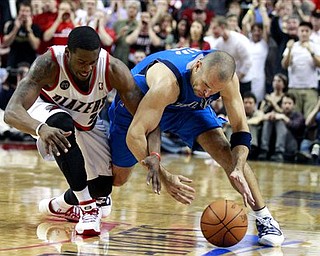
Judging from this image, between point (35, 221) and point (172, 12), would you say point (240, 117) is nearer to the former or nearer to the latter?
point (35, 221)

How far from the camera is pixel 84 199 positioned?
6.19 meters

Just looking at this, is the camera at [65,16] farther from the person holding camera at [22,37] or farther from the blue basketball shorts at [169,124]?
the blue basketball shorts at [169,124]

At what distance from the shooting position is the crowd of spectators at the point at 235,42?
13.0m

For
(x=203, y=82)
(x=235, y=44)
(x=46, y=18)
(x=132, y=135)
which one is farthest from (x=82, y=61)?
(x=46, y=18)

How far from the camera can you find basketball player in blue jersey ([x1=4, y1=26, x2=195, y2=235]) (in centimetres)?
574

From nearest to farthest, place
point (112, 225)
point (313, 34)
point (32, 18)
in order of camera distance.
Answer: point (112, 225), point (313, 34), point (32, 18)

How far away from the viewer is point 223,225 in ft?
18.9

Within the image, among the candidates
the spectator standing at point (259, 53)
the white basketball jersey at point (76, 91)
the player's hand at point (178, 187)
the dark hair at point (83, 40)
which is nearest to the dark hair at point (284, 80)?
the spectator standing at point (259, 53)

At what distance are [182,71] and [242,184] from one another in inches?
37.7

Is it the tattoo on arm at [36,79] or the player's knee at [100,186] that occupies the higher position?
the tattoo on arm at [36,79]

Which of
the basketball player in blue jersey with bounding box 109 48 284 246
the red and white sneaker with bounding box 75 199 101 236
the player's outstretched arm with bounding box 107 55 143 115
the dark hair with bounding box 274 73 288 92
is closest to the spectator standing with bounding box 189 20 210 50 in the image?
the dark hair with bounding box 274 73 288 92

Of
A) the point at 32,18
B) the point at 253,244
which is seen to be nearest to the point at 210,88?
the point at 253,244

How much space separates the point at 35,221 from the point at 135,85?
1.51 meters

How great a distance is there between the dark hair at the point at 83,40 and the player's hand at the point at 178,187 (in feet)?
3.42
